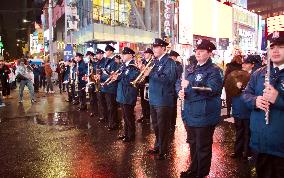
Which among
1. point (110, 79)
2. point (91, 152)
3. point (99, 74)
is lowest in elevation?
point (91, 152)

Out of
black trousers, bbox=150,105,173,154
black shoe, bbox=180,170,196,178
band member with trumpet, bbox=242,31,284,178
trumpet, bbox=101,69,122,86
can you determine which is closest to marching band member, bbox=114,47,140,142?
trumpet, bbox=101,69,122,86

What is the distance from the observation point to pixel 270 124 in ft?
12.8

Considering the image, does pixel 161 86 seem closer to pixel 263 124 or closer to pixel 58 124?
pixel 263 124

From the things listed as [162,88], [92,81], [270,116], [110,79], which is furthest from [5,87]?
[270,116]

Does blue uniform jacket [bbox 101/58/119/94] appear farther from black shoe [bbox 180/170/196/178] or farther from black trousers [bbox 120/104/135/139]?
black shoe [bbox 180/170/196/178]

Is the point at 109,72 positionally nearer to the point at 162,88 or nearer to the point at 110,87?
the point at 110,87

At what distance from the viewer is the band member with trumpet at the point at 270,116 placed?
3807mm

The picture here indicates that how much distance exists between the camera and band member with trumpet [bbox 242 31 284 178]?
3807 mm

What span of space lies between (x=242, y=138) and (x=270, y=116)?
3.33 metres

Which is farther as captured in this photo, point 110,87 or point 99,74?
point 99,74

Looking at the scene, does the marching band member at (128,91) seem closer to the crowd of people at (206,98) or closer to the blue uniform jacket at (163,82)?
the crowd of people at (206,98)

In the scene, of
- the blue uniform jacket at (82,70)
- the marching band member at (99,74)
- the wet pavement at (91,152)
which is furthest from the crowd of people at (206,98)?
the blue uniform jacket at (82,70)

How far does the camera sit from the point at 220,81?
5.39 meters

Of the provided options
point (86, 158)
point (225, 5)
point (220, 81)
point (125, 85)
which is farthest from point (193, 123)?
point (225, 5)
